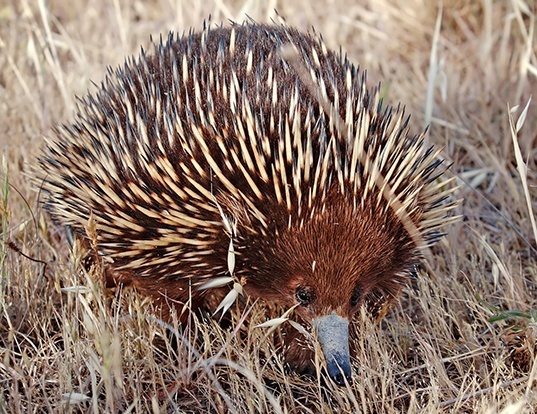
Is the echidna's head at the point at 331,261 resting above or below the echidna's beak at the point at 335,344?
above

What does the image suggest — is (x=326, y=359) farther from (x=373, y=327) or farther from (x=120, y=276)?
(x=120, y=276)

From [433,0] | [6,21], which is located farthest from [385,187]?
[6,21]

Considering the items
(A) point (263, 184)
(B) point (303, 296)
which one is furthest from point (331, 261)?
(A) point (263, 184)

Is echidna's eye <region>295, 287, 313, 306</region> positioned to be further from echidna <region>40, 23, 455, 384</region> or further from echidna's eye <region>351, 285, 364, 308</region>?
echidna's eye <region>351, 285, 364, 308</region>

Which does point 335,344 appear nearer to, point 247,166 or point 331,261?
point 331,261

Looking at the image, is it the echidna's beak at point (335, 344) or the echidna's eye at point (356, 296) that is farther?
the echidna's eye at point (356, 296)

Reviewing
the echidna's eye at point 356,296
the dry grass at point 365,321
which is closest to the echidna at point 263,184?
the echidna's eye at point 356,296

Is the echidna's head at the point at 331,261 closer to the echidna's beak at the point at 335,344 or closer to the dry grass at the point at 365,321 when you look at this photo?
the echidna's beak at the point at 335,344
